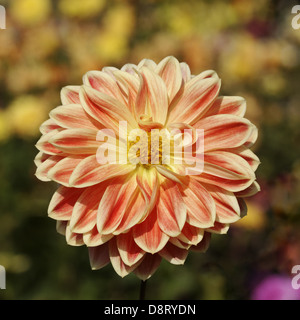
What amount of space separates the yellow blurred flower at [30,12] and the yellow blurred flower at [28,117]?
134cm

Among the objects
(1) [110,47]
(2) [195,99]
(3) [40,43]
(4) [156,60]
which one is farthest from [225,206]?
(1) [110,47]

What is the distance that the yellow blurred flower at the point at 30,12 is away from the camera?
13.9ft

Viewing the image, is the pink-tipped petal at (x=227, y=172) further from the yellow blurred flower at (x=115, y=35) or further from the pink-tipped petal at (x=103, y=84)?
the yellow blurred flower at (x=115, y=35)

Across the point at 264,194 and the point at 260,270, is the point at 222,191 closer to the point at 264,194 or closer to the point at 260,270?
the point at 260,270

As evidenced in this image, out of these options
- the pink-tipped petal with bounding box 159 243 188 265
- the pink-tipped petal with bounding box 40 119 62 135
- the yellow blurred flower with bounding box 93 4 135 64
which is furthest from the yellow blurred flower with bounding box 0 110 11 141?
the pink-tipped petal with bounding box 159 243 188 265

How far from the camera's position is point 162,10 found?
183 inches

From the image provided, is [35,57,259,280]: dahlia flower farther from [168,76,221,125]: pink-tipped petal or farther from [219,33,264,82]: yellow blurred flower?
[219,33,264,82]: yellow blurred flower

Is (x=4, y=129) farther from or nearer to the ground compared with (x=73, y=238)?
farther from the ground

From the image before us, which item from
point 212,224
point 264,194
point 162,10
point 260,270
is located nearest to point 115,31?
point 162,10

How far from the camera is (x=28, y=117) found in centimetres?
307

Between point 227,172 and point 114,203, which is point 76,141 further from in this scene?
point 227,172

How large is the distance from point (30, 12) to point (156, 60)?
1.58 m

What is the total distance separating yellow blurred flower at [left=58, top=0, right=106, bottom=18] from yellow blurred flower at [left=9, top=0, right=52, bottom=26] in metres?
0.20

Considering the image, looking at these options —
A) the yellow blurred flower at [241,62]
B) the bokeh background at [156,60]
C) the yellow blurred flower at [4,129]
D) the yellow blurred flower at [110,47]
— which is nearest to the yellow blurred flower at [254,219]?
the bokeh background at [156,60]
